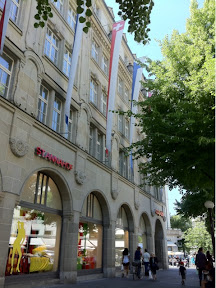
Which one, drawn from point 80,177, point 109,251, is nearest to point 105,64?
point 80,177

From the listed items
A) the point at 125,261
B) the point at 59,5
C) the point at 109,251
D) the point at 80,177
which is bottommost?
the point at 125,261

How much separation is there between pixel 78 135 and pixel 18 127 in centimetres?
463

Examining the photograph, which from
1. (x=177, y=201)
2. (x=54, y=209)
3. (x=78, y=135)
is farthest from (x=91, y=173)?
(x=177, y=201)

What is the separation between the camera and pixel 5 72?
10.5m

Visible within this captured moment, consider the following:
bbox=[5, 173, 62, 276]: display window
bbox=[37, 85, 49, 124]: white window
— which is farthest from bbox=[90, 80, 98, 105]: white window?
bbox=[5, 173, 62, 276]: display window

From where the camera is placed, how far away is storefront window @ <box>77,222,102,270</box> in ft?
45.5

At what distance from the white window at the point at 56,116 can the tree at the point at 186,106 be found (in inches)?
179

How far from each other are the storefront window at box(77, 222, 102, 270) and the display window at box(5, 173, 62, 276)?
1.98 meters

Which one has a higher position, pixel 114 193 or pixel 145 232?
pixel 114 193

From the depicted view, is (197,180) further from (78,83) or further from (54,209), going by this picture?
(78,83)

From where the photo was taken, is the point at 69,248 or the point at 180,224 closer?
the point at 69,248

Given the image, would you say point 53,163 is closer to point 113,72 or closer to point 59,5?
point 113,72

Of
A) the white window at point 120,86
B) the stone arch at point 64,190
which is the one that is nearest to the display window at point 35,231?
the stone arch at point 64,190

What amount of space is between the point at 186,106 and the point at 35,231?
788cm
